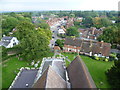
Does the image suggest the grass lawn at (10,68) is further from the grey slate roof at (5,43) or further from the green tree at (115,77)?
the green tree at (115,77)

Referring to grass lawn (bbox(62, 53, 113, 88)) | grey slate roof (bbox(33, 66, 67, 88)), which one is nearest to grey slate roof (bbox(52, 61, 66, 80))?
grey slate roof (bbox(33, 66, 67, 88))

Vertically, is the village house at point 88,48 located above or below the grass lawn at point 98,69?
above

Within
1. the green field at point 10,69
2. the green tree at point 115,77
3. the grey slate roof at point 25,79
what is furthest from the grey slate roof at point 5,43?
the green tree at point 115,77

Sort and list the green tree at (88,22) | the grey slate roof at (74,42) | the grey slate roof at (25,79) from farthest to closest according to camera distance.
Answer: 1. the green tree at (88,22)
2. the grey slate roof at (74,42)
3. the grey slate roof at (25,79)

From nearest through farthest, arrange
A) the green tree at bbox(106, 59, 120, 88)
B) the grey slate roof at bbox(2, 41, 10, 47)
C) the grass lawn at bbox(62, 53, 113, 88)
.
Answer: the green tree at bbox(106, 59, 120, 88) < the grass lawn at bbox(62, 53, 113, 88) < the grey slate roof at bbox(2, 41, 10, 47)

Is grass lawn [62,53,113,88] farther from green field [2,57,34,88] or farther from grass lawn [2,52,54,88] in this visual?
green field [2,57,34,88]

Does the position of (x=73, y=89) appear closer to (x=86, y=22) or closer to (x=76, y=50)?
(x=76, y=50)

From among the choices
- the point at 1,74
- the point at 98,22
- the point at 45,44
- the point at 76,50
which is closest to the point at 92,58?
the point at 76,50
